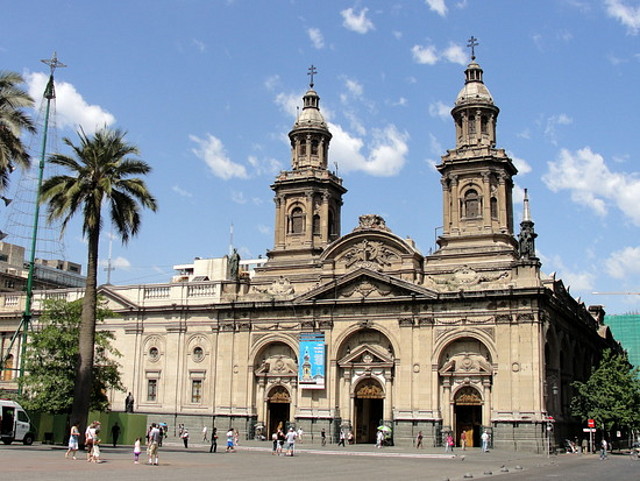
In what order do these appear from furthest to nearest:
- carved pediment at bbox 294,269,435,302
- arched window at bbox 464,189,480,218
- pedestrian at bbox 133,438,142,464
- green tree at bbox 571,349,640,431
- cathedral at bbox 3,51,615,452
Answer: arched window at bbox 464,189,480,218, green tree at bbox 571,349,640,431, carved pediment at bbox 294,269,435,302, cathedral at bbox 3,51,615,452, pedestrian at bbox 133,438,142,464

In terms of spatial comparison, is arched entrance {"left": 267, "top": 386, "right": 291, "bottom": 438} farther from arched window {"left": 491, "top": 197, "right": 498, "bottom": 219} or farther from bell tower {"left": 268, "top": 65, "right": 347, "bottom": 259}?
arched window {"left": 491, "top": 197, "right": 498, "bottom": 219}

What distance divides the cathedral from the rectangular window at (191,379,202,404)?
81mm

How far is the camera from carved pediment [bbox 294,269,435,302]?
60.1 metres

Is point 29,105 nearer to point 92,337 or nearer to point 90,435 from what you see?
point 92,337

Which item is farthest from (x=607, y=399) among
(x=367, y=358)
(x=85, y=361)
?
(x=85, y=361)

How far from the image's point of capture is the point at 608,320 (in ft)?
510

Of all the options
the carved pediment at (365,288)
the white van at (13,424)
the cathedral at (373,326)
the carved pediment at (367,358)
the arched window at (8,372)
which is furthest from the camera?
the arched window at (8,372)

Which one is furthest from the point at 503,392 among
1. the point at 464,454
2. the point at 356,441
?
the point at 356,441

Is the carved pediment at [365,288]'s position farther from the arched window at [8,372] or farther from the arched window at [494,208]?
the arched window at [8,372]

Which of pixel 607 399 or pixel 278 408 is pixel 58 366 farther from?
pixel 607 399

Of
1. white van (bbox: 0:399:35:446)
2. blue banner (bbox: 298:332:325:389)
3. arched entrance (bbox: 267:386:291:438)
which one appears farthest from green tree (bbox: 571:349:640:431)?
white van (bbox: 0:399:35:446)

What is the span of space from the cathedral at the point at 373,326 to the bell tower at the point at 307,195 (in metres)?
0.12

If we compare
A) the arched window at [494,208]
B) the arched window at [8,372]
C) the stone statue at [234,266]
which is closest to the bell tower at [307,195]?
the stone statue at [234,266]

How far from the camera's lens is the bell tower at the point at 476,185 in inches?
2485
